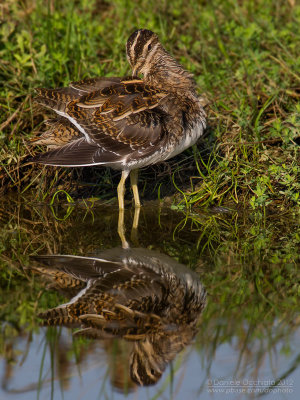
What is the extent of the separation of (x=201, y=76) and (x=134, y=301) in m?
4.40

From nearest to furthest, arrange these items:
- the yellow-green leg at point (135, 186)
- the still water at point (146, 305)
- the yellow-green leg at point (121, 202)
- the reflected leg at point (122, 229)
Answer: the still water at point (146, 305) → the reflected leg at point (122, 229) → the yellow-green leg at point (121, 202) → the yellow-green leg at point (135, 186)

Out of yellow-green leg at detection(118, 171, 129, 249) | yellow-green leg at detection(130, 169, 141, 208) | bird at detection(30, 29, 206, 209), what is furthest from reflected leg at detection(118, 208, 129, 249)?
yellow-green leg at detection(130, 169, 141, 208)

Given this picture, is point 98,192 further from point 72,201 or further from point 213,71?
point 213,71

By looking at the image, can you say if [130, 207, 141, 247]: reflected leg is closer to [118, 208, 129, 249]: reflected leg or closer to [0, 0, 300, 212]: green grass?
[118, 208, 129, 249]: reflected leg

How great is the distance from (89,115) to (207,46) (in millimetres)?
3180

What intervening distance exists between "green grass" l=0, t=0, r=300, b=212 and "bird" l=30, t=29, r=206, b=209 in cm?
61

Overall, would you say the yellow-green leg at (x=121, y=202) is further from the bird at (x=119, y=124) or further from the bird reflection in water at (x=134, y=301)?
the bird reflection in water at (x=134, y=301)

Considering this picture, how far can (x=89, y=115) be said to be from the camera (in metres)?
6.94

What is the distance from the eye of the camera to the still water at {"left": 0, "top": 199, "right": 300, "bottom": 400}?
13.7 feet

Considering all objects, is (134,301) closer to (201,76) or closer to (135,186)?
(135,186)

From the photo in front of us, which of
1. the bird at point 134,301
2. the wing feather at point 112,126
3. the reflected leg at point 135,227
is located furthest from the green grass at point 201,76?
the bird at point 134,301

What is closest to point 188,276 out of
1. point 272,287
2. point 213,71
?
point 272,287

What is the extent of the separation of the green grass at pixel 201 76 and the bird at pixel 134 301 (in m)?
1.79

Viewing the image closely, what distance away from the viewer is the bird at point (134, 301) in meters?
4.42
